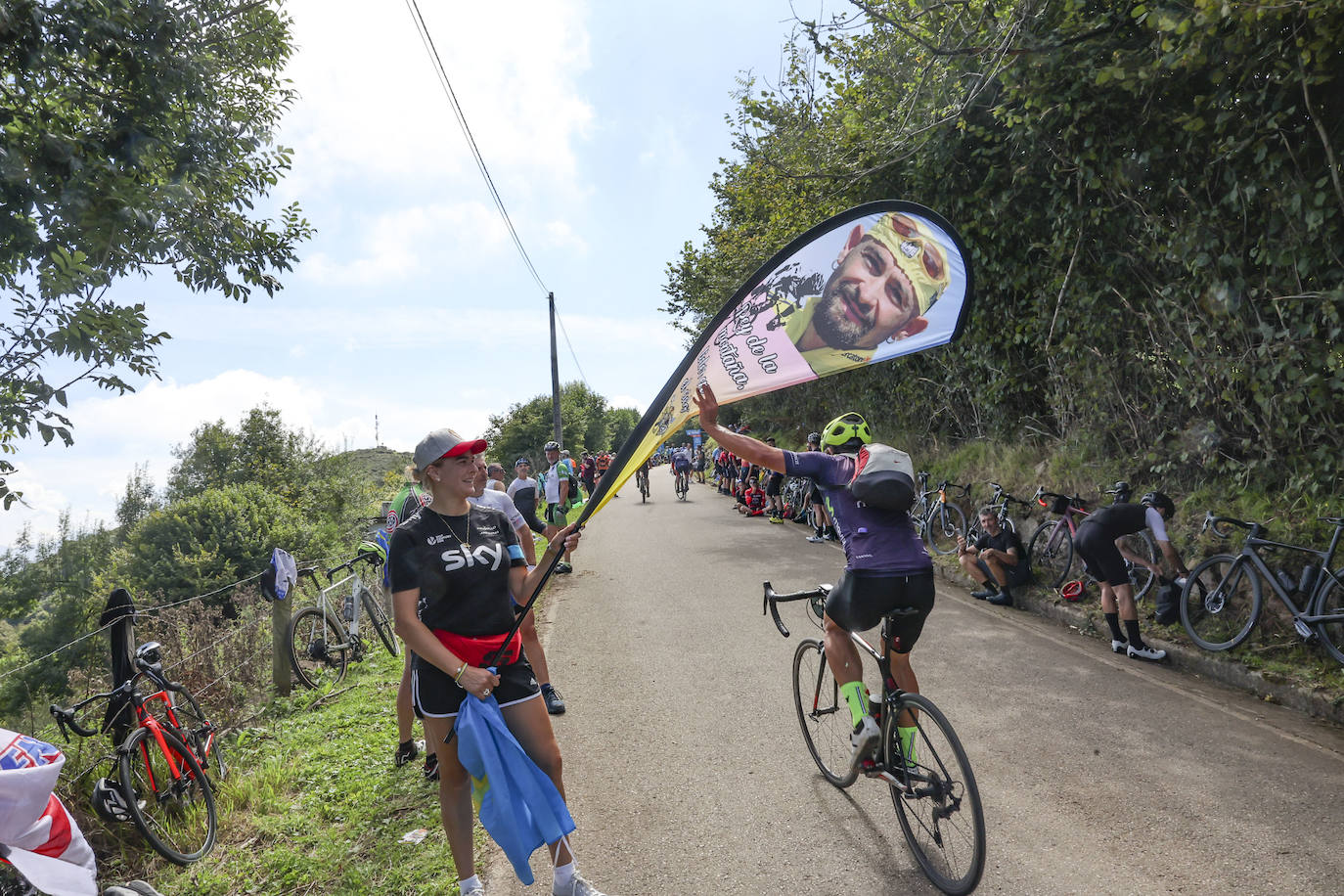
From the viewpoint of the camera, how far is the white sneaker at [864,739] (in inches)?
138

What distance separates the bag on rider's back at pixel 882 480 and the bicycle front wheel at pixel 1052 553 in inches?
233

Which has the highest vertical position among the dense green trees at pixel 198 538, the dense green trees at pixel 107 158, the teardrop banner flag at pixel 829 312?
the dense green trees at pixel 107 158

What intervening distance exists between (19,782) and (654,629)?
243 inches

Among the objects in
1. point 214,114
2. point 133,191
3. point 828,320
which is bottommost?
point 828,320

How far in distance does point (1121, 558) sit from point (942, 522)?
17.5 feet

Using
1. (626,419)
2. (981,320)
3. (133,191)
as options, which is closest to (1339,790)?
(981,320)

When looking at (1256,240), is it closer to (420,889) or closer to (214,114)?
(420,889)

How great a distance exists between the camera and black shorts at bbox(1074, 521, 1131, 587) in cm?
657

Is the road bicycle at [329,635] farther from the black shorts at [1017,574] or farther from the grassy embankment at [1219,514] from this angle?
the grassy embankment at [1219,514]

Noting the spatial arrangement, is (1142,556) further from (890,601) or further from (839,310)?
(839,310)

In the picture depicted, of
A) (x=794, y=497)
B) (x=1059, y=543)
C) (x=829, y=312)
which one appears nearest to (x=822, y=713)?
(x=829, y=312)

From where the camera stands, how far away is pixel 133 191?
216 inches

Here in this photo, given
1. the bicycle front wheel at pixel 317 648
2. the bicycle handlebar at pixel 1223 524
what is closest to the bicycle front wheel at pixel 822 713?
the bicycle handlebar at pixel 1223 524

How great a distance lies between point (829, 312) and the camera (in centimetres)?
316
